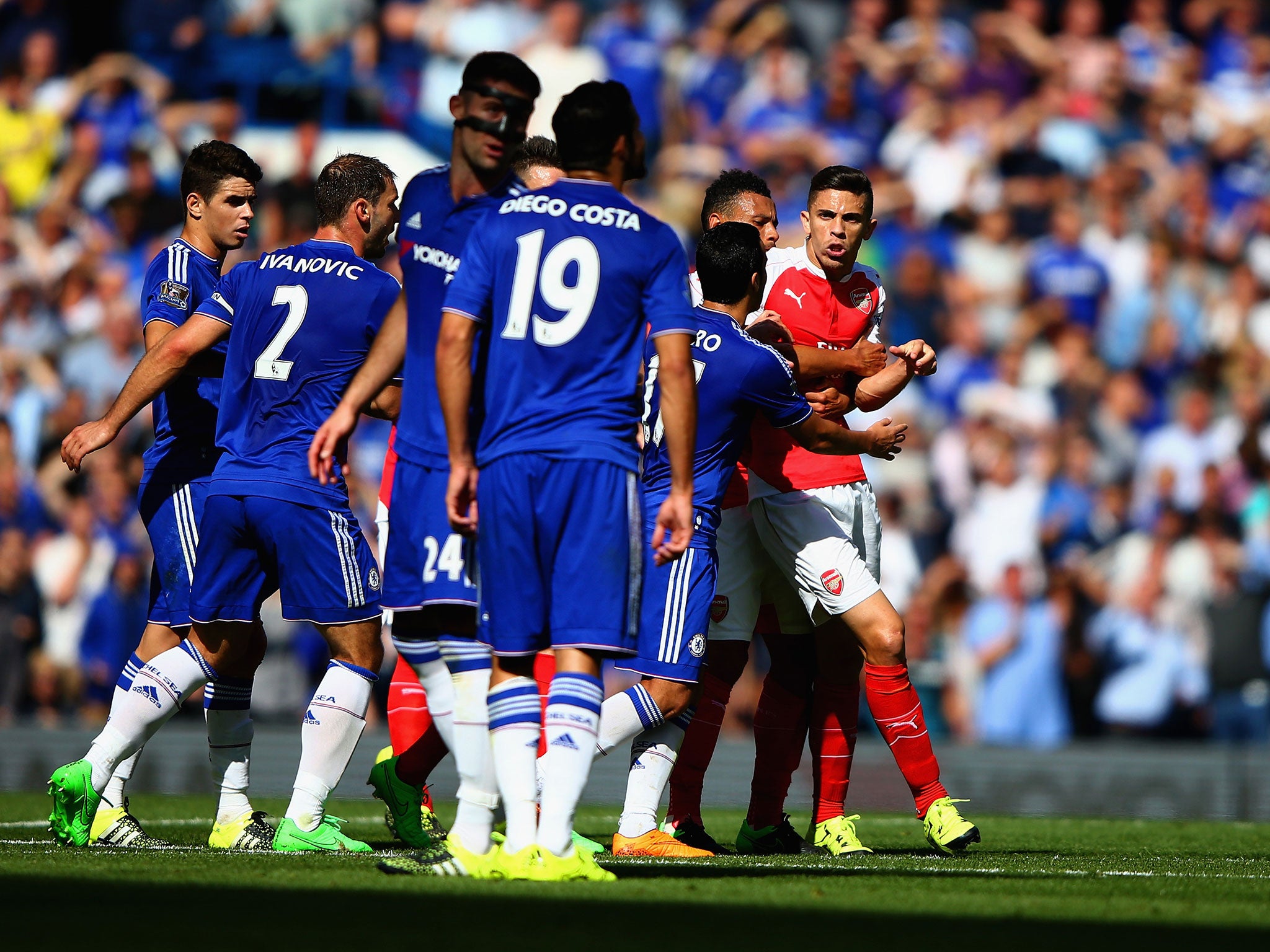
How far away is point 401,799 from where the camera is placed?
6562mm

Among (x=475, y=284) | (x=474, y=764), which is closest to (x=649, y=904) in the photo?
(x=474, y=764)

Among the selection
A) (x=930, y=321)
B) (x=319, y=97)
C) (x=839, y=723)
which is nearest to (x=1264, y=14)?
(x=930, y=321)

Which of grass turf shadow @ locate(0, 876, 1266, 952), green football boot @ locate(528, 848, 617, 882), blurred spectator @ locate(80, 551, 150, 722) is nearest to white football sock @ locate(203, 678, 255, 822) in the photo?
grass turf shadow @ locate(0, 876, 1266, 952)

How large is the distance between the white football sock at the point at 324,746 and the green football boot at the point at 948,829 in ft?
7.88

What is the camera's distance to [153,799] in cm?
1009

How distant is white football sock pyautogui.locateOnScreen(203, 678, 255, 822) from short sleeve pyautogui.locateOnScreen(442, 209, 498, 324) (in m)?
2.51

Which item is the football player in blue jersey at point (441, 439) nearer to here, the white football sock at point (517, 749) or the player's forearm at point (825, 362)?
the white football sock at point (517, 749)

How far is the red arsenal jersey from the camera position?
7.43 metres

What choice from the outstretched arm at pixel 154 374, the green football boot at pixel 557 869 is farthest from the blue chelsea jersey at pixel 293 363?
the green football boot at pixel 557 869

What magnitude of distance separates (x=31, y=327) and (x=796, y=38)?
866cm

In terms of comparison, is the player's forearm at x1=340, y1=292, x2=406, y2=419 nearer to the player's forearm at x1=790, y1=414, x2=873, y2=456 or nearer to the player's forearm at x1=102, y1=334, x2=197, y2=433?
the player's forearm at x1=102, y1=334, x2=197, y2=433

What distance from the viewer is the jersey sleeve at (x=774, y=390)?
21.9 ft

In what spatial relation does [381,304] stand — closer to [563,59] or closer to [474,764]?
[474,764]

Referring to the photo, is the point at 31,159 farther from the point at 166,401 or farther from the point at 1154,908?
the point at 1154,908
